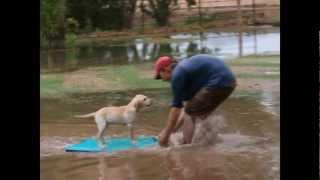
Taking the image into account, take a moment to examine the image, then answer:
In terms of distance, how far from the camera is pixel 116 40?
10.4 metres

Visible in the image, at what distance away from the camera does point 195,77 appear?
4.46 metres

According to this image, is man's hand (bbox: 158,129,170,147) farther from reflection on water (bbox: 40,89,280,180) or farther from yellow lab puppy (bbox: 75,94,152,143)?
yellow lab puppy (bbox: 75,94,152,143)

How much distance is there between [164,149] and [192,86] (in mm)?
511

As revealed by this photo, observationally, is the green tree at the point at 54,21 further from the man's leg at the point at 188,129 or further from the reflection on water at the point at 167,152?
the man's leg at the point at 188,129


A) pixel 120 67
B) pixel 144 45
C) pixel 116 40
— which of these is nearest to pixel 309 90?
pixel 120 67

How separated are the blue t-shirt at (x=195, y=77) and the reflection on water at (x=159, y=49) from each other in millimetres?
3039

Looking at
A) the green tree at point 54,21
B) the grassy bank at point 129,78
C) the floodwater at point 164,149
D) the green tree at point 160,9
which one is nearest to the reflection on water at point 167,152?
the floodwater at point 164,149

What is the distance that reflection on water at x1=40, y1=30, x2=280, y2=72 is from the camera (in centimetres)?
827

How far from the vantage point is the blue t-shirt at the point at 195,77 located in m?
4.33

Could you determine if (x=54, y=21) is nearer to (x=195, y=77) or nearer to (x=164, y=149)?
(x=195, y=77)

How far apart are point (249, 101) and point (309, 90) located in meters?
3.62

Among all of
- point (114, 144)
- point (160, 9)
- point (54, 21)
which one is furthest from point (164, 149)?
point (160, 9)

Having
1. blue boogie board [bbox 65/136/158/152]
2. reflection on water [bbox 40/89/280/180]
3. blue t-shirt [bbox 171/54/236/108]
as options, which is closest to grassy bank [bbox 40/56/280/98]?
reflection on water [bbox 40/89/280/180]

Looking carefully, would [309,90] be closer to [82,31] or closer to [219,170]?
[219,170]
